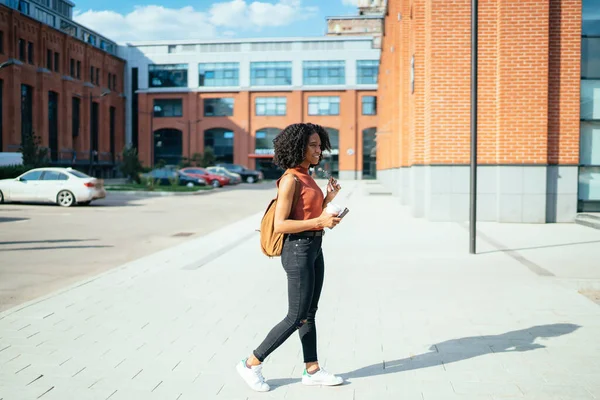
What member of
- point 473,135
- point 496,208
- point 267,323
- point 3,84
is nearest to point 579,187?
point 496,208

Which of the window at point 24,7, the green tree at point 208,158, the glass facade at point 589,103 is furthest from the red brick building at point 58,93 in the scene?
the glass facade at point 589,103

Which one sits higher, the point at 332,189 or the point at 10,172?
the point at 332,189

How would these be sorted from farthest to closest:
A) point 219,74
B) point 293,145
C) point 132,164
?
point 219,74
point 132,164
point 293,145

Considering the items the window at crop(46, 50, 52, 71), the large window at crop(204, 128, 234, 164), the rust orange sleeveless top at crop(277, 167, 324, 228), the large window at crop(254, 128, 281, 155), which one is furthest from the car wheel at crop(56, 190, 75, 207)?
the large window at crop(204, 128, 234, 164)

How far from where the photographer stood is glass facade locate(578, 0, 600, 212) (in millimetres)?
15352

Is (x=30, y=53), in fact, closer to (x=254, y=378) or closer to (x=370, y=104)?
(x=370, y=104)

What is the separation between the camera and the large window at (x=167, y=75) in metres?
76.2

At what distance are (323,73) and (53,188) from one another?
Answer: 5458 cm

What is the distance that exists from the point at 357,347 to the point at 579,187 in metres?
12.0

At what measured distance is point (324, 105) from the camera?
74625 mm

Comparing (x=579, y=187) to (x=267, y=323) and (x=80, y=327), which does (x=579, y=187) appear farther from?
(x=80, y=327)

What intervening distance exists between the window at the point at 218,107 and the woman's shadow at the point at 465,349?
71.7 meters

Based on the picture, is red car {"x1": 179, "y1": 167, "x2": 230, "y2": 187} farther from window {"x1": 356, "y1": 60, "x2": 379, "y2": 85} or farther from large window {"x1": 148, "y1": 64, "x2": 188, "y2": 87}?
large window {"x1": 148, "y1": 64, "x2": 188, "y2": 87}

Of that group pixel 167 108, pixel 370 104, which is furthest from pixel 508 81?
pixel 167 108
